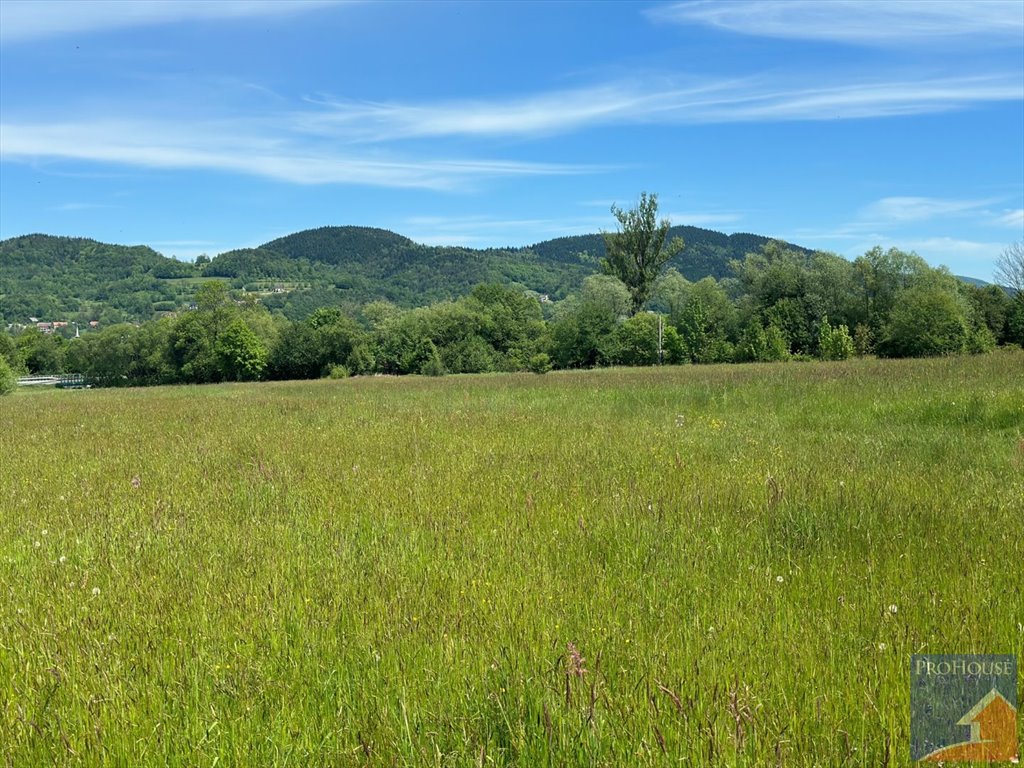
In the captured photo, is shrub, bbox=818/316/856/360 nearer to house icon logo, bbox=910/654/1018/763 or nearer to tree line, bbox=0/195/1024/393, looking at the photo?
tree line, bbox=0/195/1024/393

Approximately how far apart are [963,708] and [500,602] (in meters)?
2.01

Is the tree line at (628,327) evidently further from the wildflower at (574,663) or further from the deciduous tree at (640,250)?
the wildflower at (574,663)

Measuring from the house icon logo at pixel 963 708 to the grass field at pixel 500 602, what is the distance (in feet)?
0.28

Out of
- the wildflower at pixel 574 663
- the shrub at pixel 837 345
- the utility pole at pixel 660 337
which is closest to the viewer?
the wildflower at pixel 574 663

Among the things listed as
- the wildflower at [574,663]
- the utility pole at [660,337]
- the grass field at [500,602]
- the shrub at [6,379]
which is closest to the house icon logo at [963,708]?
the grass field at [500,602]

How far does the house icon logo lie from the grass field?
0.28 feet

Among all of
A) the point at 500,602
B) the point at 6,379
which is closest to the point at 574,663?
the point at 500,602

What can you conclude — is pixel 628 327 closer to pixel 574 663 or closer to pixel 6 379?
pixel 6 379

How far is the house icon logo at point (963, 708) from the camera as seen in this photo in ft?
7.25

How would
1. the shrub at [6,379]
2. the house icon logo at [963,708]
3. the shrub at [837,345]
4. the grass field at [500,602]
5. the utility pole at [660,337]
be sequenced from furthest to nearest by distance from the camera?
1. the utility pole at [660,337]
2. the shrub at [837,345]
3. the shrub at [6,379]
4. the grass field at [500,602]
5. the house icon logo at [963,708]

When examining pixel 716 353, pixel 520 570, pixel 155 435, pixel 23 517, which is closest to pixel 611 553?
pixel 520 570

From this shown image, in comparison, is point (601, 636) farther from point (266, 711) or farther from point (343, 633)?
point (266, 711)

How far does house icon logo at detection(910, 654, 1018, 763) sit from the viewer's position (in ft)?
7.25

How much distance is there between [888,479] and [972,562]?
7.89 feet
